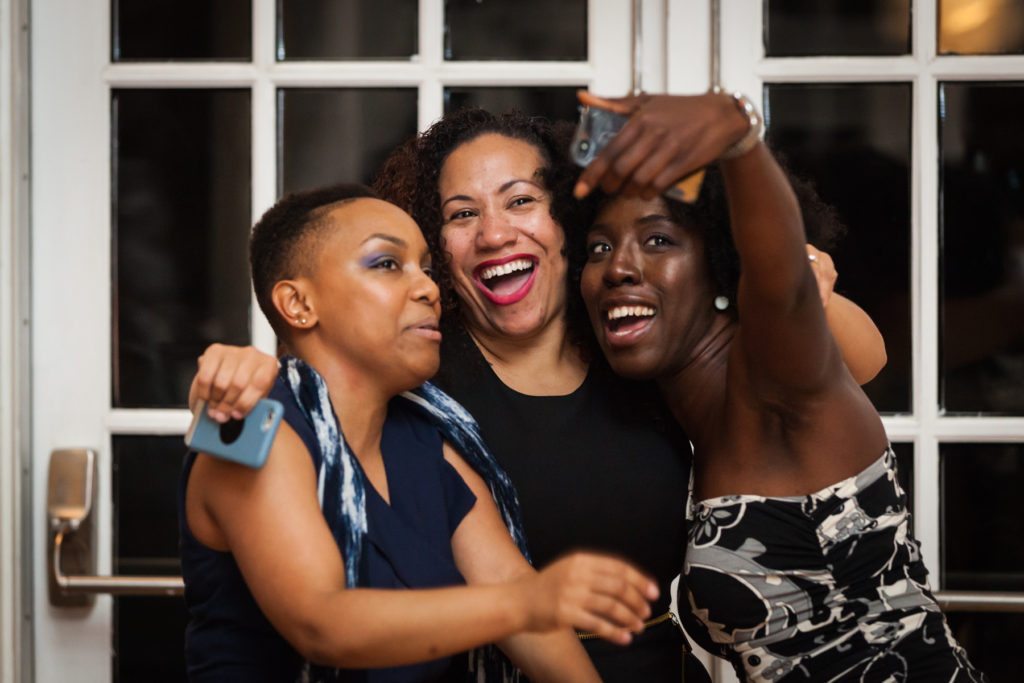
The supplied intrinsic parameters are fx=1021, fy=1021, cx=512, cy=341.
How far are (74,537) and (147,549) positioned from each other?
0.48ft

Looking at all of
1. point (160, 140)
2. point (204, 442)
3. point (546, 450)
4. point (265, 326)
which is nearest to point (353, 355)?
point (204, 442)

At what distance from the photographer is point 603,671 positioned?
5.13ft

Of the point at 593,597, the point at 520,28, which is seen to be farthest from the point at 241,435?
the point at 520,28

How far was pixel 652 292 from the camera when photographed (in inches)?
58.0

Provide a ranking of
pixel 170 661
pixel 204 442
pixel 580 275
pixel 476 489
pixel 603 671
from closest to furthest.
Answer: pixel 204 442 → pixel 476 489 → pixel 603 671 → pixel 580 275 → pixel 170 661

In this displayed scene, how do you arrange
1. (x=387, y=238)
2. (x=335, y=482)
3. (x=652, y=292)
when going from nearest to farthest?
(x=335, y=482) → (x=387, y=238) → (x=652, y=292)

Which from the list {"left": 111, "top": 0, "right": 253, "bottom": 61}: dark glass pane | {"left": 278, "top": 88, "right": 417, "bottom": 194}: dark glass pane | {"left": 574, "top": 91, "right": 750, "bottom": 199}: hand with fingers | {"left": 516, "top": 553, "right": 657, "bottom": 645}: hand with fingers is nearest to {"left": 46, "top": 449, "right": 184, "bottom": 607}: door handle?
{"left": 278, "top": 88, "right": 417, "bottom": 194}: dark glass pane

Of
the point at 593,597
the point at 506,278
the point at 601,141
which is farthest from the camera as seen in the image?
the point at 506,278

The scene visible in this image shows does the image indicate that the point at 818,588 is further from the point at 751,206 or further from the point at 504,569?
the point at 751,206

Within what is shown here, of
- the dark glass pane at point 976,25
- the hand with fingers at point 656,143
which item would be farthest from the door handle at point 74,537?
the dark glass pane at point 976,25

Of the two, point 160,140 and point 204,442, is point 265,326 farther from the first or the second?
point 204,442

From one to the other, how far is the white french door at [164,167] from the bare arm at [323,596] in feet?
3.62

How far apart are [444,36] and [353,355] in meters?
1.06

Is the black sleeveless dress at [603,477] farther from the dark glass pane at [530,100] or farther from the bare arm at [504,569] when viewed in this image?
the dark glass pane at [530,100]
